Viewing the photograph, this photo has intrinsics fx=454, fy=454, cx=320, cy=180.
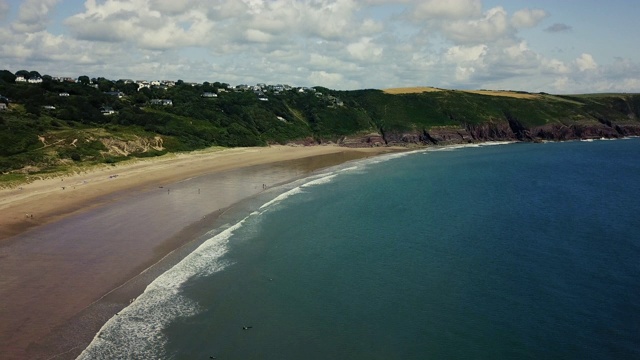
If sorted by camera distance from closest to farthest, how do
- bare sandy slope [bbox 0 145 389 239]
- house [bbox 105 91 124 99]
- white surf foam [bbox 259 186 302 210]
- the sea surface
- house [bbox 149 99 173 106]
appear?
the sea surface, bare sandy slope [bbox 0 145 389 239], white surf foam [bbox 259 186 302 210], house [bbox 149 99 173 106], house [bbox 105 91 124 99]

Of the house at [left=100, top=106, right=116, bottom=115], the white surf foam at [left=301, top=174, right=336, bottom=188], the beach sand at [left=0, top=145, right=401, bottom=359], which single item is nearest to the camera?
the beach sand at [left=0, top=145, right=401, bottom=359]

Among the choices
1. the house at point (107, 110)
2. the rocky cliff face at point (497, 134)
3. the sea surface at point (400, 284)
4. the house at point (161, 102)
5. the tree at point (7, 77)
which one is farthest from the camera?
the rocky cliff face at point (497, 134)

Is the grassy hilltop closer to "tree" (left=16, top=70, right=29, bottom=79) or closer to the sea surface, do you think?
"tree" (left=16, top=70, right=29, bottom=79)

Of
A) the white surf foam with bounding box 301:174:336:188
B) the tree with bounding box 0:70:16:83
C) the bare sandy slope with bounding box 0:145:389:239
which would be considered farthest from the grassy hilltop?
the white surf foam with bounding box 301:174:336:188

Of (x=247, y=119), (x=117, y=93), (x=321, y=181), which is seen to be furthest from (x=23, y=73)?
(x=321, y=181)

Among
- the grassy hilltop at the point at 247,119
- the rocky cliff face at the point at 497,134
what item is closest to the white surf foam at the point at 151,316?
the grassy hilltop at the point at 247,119

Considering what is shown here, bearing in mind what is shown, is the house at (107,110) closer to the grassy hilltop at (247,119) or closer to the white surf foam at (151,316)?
the grassy hilltop at (247,119)
